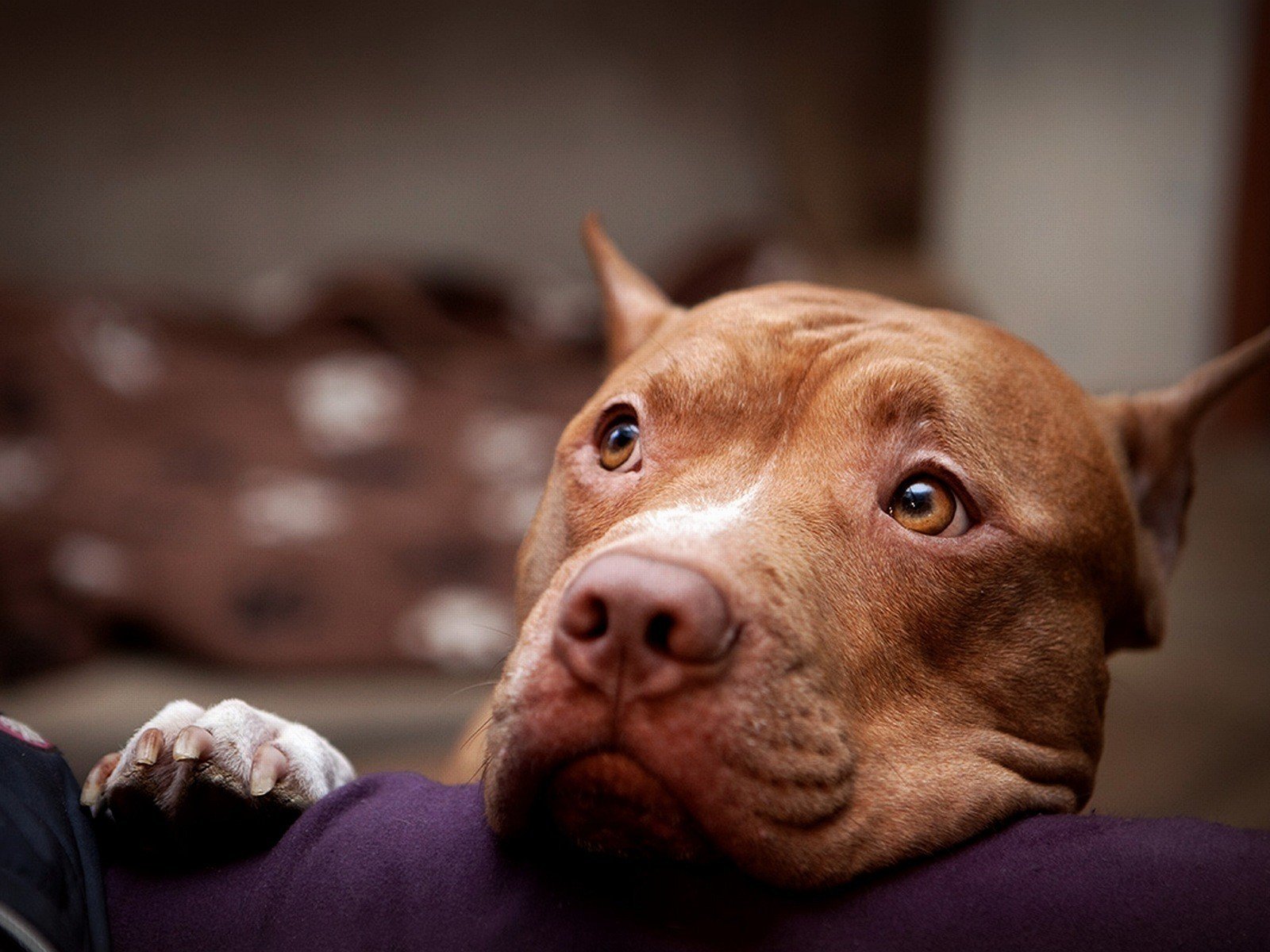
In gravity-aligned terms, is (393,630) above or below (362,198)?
below

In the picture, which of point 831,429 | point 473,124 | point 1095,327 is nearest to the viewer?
point 831,429

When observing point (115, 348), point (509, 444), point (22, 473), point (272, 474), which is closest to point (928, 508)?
point (509, 444)

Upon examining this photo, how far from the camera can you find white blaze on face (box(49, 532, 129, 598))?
156 inches

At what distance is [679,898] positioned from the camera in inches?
50.2

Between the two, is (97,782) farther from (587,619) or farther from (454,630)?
(454,630)

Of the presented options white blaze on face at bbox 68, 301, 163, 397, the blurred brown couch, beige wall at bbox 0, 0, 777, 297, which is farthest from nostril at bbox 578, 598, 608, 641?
beige wall at bbox 0, 0, 777, 297

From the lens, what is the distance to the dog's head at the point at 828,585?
51.4 inches

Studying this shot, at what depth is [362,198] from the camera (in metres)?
5.81

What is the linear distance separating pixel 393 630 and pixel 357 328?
1466 mm

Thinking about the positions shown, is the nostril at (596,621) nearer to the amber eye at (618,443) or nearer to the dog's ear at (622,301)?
the amber eye at (618,443)

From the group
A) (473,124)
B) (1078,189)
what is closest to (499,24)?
(473,124)

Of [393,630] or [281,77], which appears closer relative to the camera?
[393,630]

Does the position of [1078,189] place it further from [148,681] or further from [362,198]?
[148,681]

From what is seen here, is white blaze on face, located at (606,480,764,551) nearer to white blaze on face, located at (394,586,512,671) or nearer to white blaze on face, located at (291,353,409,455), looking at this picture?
white blaze on face, located at (394,586,512,671)
